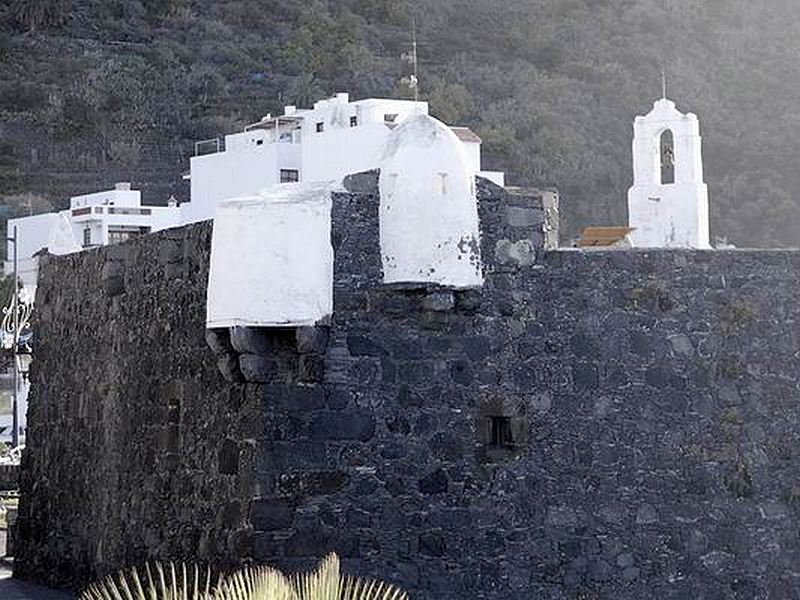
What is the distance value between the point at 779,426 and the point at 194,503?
354 centimetres

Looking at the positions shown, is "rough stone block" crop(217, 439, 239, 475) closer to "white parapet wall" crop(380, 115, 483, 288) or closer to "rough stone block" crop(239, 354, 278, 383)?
"rough stone block" crop(239, 354, 278, 383)

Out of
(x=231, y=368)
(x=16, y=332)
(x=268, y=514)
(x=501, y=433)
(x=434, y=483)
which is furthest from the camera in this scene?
(x=16, y=332)

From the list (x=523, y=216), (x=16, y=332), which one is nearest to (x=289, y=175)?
(x=16, y=332)

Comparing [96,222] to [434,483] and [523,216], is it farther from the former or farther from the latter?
[434,483]

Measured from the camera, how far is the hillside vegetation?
135 feet

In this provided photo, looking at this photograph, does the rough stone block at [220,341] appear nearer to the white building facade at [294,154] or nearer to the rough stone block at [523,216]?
the rough stone block at [523,216]

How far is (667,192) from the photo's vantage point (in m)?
17.1

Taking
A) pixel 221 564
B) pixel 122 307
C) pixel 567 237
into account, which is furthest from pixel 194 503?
pixel 567 237

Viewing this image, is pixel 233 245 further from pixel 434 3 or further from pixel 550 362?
pixel 434 3

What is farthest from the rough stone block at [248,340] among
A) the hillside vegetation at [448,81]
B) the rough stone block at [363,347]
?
the hillside vegetation at [448,81]

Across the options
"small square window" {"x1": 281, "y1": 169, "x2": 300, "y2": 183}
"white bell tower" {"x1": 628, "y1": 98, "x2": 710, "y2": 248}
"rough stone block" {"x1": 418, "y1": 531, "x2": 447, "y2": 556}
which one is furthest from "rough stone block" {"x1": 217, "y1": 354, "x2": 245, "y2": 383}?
"small square window" {"x1": 281, "y1": 169, "x2": 300, "y2": 183}

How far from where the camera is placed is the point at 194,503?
894 centimetres

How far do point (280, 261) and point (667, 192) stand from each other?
9.61m

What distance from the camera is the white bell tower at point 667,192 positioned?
1700cm
